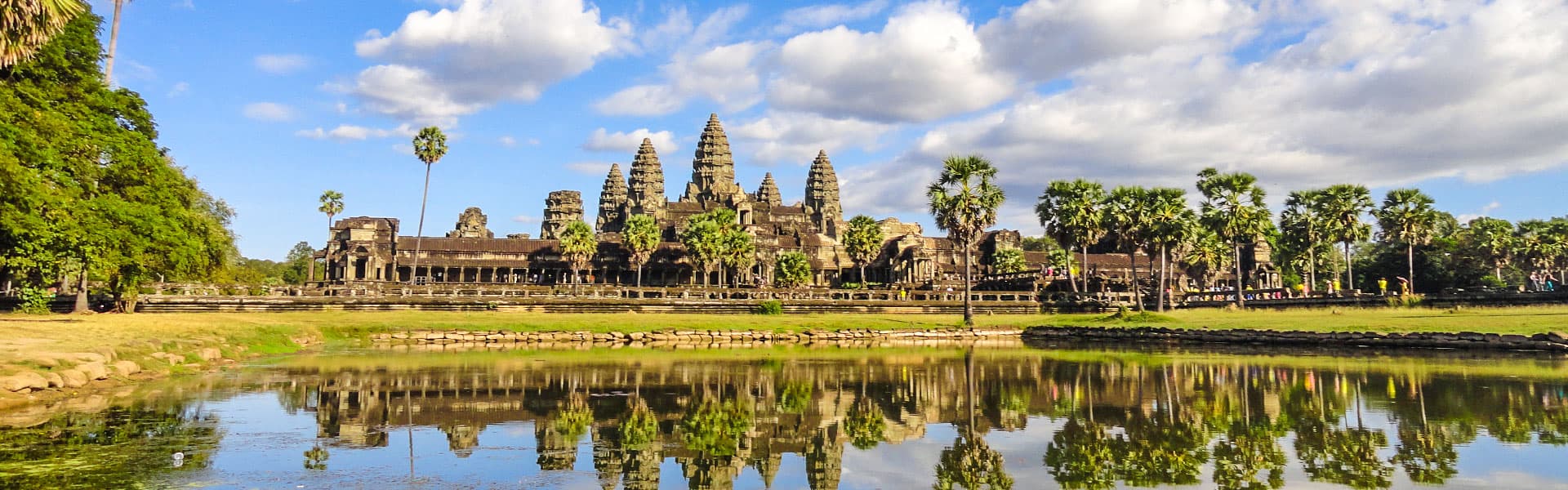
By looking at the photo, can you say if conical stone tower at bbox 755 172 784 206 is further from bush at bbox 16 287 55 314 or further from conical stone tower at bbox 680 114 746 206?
bush at bbox 16 287 55 314

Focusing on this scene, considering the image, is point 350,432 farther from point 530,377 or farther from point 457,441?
point 530,377

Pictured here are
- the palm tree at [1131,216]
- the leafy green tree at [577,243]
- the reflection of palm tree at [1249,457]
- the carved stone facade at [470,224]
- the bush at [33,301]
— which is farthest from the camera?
the carved stone facade at [470,224]

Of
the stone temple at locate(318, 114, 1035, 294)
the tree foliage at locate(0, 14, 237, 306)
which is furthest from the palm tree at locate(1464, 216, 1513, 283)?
the tree foliage at locate(0, 14, 237, 306)

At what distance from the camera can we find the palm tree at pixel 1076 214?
206 feet

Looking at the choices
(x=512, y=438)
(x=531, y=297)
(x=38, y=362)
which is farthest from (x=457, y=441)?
(x=531, y=297)

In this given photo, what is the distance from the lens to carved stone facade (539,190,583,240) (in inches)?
4953

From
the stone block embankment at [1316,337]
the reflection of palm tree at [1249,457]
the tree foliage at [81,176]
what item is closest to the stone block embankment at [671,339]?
the stone block embankment at [1316,337]

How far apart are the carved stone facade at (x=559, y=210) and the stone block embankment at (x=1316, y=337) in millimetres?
91594

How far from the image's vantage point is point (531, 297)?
2147 inches

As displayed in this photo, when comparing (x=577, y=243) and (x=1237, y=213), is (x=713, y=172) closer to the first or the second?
(x=577, y=243)

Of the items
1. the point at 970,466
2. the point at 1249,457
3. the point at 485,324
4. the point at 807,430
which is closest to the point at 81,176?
the point at 485,324

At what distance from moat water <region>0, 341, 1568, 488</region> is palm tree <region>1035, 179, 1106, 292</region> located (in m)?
39.7

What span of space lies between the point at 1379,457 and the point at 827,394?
9.84 m

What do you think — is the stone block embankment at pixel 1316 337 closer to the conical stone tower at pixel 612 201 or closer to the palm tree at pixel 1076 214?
the palm tree at pixel 1076 214
